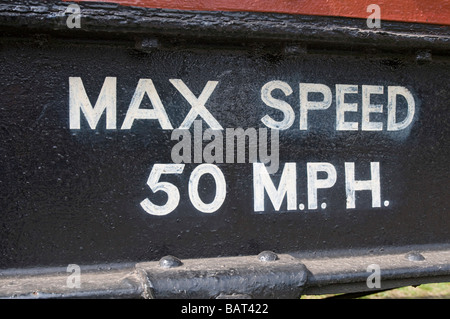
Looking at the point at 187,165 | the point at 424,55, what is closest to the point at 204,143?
the point at 187,165

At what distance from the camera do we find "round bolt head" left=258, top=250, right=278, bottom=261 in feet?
4.50

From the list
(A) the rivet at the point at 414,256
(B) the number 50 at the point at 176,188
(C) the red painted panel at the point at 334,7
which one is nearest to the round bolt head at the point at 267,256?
(B) the number 50 at the point at 176,188

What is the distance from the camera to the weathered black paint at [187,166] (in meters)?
1.26

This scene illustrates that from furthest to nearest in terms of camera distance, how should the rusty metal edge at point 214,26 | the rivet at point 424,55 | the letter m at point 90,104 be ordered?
the rivet at point 424,55 < the letter m at point 90,104 < the rusty metal edge at point 214,26

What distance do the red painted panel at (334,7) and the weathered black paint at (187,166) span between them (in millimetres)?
73

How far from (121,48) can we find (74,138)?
270 millimetres

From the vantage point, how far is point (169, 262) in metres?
1.31

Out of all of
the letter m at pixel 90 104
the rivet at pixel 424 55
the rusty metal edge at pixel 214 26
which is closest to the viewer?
the rusty metal edge at pixel 214 26

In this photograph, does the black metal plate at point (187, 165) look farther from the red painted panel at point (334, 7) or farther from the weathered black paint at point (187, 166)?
the red painted panel at point (334, 7)

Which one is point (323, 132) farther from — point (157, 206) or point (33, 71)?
point (33, 71)

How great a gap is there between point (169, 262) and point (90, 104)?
47cm

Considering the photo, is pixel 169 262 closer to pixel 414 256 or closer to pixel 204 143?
pixel 204 143

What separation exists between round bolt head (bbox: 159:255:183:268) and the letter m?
0.38 m
